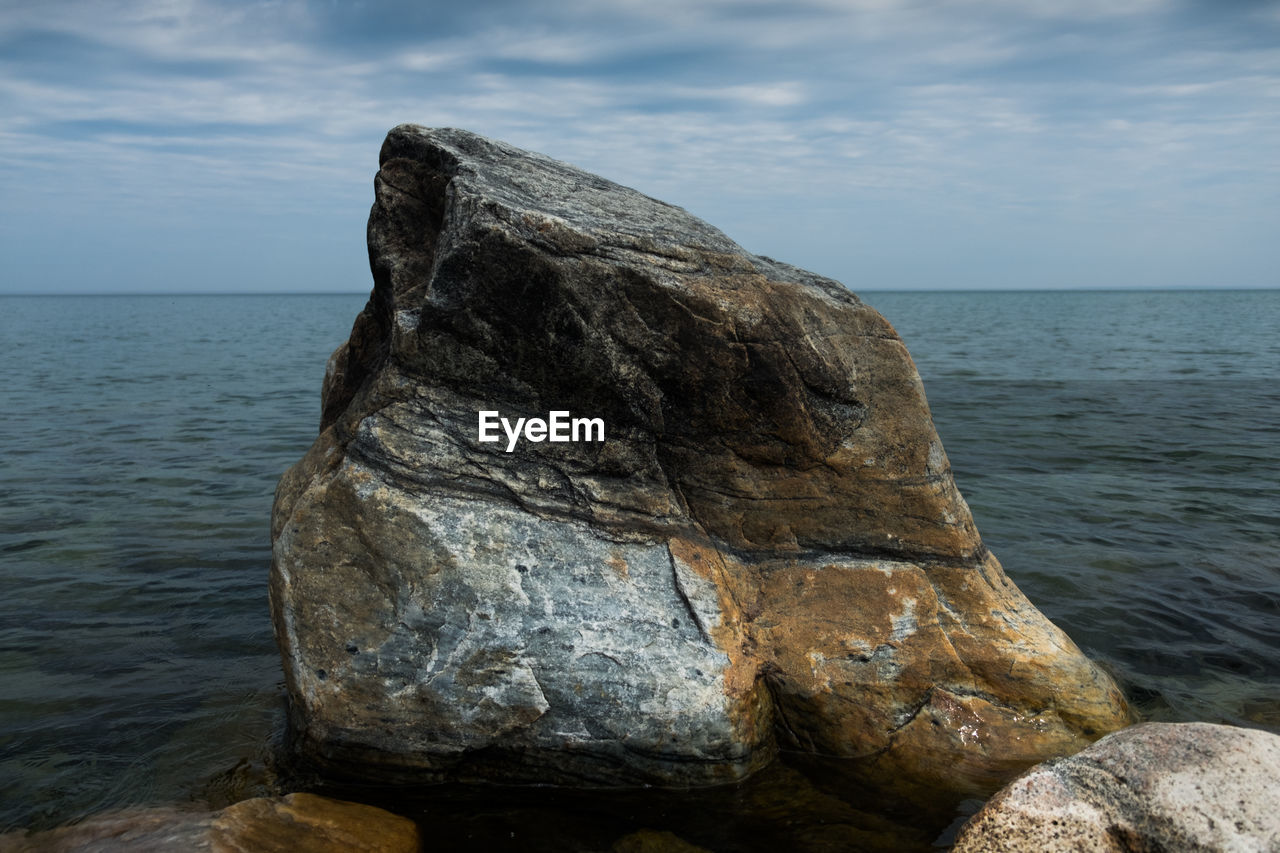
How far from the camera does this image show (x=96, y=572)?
312 inches

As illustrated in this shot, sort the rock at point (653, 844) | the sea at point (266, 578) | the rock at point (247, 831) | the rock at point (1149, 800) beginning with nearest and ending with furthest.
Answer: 1. the rock at point (1149, 800)
2. the rock at point (247, 831)
3. the rock at point (653, 844)
4. the sea at point (266, 578)

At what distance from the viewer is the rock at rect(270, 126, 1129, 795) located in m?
4.59

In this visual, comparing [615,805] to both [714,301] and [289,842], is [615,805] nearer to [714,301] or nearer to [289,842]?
[289,842]

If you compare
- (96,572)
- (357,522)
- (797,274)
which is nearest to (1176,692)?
(797,274)

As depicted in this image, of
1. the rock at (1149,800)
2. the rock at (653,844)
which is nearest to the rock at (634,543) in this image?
the rock at (653,844)

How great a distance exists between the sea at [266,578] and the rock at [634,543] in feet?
1.20

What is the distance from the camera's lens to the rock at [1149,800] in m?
3.31

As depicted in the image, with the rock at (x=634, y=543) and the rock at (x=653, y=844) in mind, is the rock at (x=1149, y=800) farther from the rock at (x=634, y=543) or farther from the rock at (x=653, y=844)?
the rock at (x=653, y=844)

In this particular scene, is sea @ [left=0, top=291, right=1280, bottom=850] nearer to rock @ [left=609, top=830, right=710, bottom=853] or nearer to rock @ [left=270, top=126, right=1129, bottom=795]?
rock @ [left=609, top=830, right=710, bottom=853]

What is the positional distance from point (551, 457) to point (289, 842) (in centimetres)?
220

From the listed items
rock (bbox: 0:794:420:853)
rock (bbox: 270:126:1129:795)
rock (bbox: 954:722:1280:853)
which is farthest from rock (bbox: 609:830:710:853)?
rock (bbox: 954:722:1280:853)

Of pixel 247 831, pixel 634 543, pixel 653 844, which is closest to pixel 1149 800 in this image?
pixel 653 844

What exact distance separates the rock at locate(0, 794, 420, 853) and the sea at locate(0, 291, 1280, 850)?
0.25 meters

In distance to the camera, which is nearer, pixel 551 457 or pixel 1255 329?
pixel 551 457
